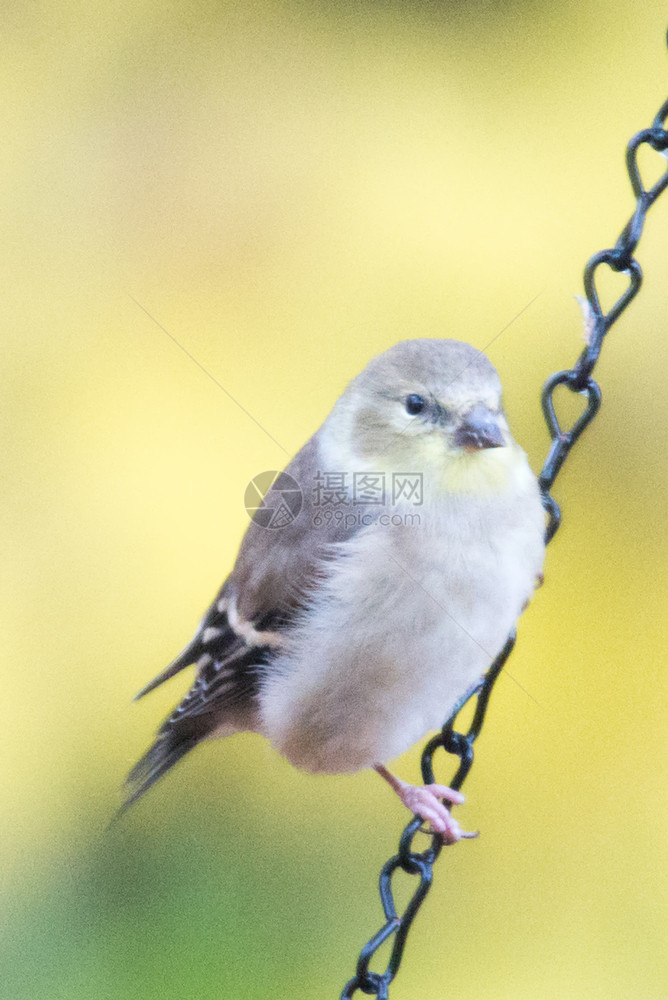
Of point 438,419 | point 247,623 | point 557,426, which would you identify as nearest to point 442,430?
point 438,419

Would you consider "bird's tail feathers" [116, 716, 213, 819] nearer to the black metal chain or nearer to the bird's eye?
the black metal chain

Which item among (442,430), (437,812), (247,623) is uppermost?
(442,430)

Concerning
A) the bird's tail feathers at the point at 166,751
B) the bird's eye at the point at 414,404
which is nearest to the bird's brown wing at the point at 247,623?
the bird's tail feathers at the point at 166,751

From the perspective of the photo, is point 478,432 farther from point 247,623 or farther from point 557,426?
point 247,623

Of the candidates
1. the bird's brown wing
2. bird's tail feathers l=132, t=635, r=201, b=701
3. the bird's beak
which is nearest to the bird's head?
the bird's beak

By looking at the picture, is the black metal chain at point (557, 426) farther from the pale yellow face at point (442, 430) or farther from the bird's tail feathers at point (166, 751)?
the bird's tail feathers at point (166, 751)

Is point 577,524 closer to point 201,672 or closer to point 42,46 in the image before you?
point 201,672
